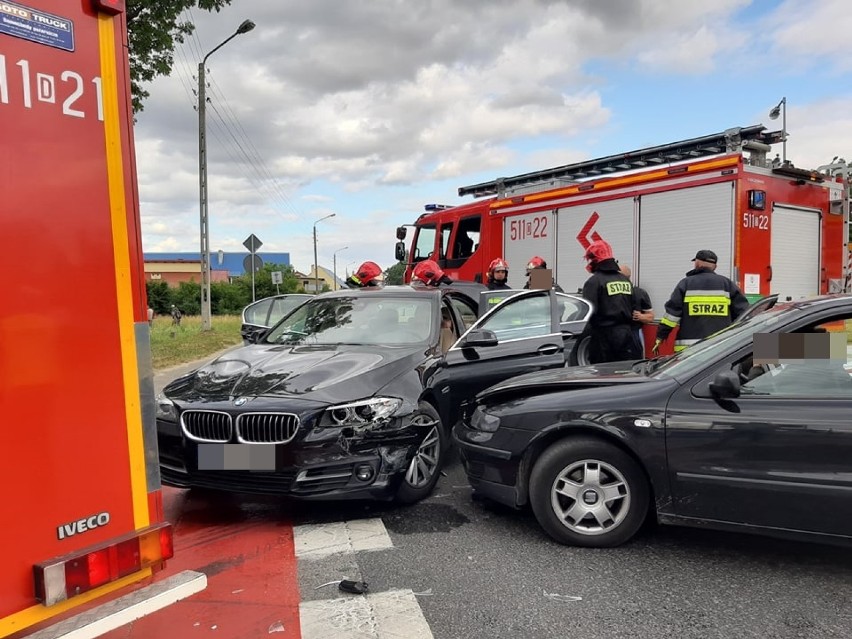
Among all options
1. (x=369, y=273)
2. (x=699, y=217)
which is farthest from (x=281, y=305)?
(x=699, y=217)

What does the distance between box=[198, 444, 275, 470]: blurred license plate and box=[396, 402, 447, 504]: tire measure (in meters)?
0.90

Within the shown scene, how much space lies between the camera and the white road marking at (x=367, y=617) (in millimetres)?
2764

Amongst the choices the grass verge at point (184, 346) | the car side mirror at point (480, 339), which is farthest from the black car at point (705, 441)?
the grass verge at point (184, 346)

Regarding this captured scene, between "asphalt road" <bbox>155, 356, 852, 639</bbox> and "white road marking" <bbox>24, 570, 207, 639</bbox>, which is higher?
"white road marking" <bbox>24, 570, 207, 639</bbox>

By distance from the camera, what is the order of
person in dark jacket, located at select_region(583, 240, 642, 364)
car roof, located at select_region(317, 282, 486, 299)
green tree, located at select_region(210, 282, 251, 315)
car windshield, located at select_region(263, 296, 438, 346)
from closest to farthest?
car windshield, located at select_region(263, 296, 438, 346)
car roof, located at select_region(317, 282, 486, 299)
person in dark jacket, located at select_region(583, 240, 642, 364)
green tree, located at select_region(210, 282, 251, 315)

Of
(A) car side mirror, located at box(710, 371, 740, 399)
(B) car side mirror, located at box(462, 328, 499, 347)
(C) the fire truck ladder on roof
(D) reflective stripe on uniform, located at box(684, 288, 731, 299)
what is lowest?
(A) car side mirror, located at box(710, 371, 740, 399)

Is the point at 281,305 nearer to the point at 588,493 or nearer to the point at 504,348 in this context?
the point at 504,348

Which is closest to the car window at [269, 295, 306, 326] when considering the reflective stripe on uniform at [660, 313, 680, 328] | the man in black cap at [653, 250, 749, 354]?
the reflective stripe on uniform at [660, 313, 680, 328]

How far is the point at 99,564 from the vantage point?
7.01ft

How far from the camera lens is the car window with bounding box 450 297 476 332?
6074 mm

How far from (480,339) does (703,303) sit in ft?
7.94

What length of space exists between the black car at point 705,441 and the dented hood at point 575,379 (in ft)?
0.06

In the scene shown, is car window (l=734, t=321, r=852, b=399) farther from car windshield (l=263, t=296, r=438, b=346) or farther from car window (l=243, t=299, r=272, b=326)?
car window (l=243, t=299, r=272, b=326)

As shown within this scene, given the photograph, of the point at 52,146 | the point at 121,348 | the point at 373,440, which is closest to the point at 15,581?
the point at 121,348
